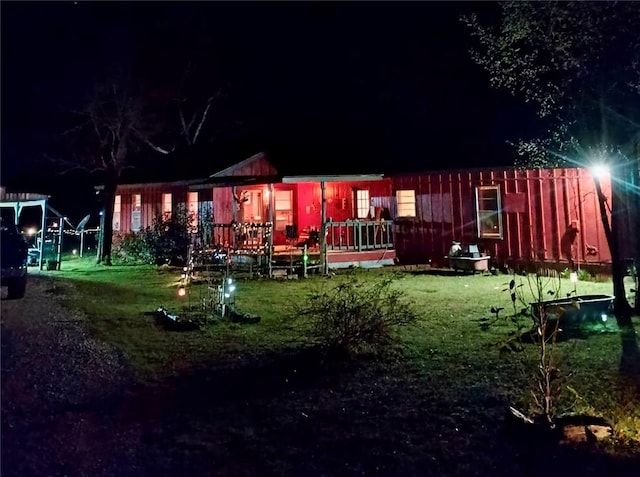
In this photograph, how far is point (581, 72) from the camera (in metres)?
8.70

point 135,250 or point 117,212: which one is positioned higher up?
point 117,212

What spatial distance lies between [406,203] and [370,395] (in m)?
13.9

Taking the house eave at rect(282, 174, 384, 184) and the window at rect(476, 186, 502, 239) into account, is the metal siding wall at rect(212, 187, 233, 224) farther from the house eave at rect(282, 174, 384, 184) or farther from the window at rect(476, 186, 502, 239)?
the window at rect(476, 186, 502, 239)

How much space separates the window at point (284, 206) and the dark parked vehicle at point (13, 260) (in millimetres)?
10589

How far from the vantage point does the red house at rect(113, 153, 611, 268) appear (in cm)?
1512

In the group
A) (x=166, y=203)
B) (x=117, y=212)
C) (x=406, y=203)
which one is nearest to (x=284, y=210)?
(x=406, y=203)

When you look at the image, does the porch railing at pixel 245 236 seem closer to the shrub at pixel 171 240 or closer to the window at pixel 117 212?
the shrub at pixel 171 240

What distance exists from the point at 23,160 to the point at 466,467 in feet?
109

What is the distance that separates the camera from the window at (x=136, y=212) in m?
24.8

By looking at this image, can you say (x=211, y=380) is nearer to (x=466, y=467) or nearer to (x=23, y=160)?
(x=466, y=467)

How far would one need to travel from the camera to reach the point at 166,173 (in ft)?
79.7

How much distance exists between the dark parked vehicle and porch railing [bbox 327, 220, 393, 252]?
28.4 feet

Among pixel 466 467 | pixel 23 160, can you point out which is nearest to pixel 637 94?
pixel 466 467

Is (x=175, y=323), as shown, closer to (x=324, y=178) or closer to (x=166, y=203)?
(x=324, y=178)
